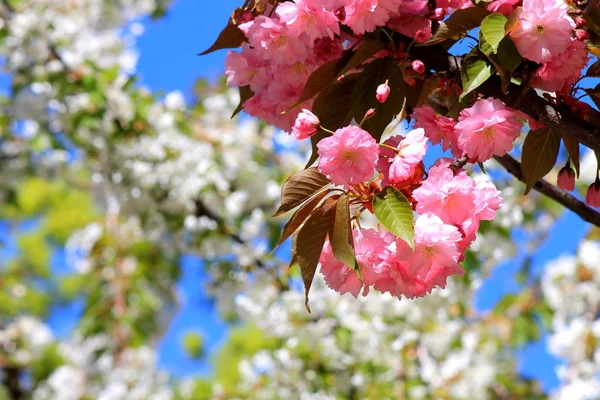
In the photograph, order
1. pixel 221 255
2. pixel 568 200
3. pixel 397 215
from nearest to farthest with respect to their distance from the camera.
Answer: pixel 397 215, pixel 568 200, pixel 221 255

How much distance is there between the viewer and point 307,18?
81 cm

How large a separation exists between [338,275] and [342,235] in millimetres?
58

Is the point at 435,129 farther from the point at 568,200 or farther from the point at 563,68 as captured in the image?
the point at 568,200

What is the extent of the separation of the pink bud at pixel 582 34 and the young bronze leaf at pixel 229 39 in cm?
43

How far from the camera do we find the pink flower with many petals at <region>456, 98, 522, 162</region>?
2.53 feet

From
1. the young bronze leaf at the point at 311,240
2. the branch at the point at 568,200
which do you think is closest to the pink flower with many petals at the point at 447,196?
the young bronze leaf at the point at 311,240

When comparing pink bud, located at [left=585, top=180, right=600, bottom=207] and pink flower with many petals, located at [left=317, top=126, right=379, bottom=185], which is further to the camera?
pink bud, located at [left=585, top=180, right=600, bottom=207]

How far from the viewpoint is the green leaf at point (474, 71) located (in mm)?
771

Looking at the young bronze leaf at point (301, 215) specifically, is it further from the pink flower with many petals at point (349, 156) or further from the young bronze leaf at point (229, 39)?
the young bronze leaf at point (229, 39)

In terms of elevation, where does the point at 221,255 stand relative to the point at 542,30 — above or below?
below

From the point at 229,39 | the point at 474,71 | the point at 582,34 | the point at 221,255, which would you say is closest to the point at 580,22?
the point at 582,34

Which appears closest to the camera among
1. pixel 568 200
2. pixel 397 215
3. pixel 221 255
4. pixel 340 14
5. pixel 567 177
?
pixel 397 215

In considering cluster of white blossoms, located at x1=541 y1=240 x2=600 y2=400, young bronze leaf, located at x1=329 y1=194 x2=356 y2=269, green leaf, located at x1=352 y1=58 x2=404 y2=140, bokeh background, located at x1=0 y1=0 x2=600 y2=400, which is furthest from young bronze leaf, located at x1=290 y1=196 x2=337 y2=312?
cluster of white blossoms, located at x1=541 y1=240 x2=600 y2=400

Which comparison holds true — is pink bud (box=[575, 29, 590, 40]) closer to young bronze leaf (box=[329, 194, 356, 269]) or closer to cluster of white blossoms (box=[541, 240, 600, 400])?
young bronze leaf (box=[329, 194, 356, 269])
